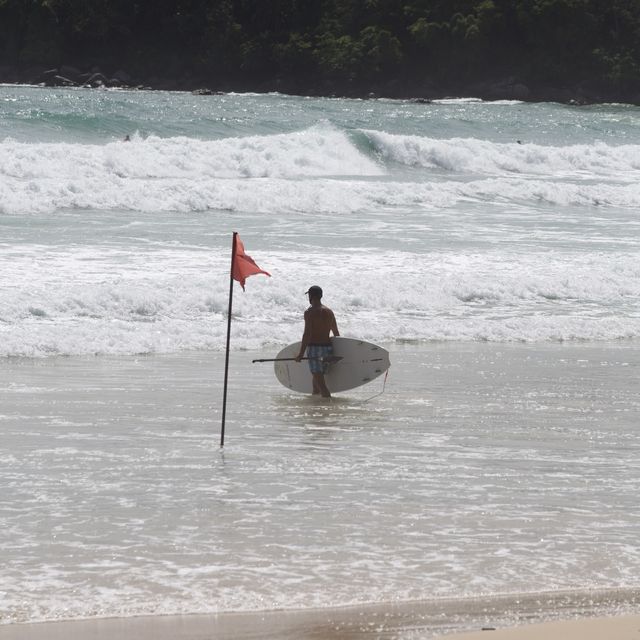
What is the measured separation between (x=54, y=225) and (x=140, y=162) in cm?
1177

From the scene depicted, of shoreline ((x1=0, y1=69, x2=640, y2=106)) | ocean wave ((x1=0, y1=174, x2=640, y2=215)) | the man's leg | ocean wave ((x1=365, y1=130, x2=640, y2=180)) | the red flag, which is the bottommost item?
the man's leg

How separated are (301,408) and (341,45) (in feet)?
399

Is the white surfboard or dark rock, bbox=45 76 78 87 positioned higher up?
dark rock, bbox=45 76 78 87

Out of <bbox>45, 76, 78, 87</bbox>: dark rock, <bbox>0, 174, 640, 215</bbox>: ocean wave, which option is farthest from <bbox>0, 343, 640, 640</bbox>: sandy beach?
<bbox>45, 76, 78, 87</bbox>: dark rock

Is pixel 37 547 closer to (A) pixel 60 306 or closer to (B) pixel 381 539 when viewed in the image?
(B) pixel 381 539

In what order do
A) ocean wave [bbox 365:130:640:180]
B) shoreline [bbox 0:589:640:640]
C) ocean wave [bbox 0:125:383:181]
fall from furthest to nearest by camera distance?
ocean wave [bbox 365:130:640:180] → ocean wave [bbox 0:125:383:181] → shoreline [bbox 0:589:640:640]

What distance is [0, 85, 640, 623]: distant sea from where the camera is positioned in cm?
684

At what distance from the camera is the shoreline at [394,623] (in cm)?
588

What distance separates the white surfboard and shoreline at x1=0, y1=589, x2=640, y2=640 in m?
5.75

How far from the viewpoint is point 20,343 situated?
13.6m

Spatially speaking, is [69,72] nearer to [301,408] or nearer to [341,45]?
[341,45]

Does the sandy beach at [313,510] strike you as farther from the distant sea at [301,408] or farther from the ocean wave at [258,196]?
the ocean wave at [258,196]

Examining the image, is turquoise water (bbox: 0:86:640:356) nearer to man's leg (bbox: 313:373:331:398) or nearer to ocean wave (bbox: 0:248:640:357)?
ocean wave (bbox: 0:248:640:357)

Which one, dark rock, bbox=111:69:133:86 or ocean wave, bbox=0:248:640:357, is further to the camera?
dark rock, bbox=111:69:133:86
